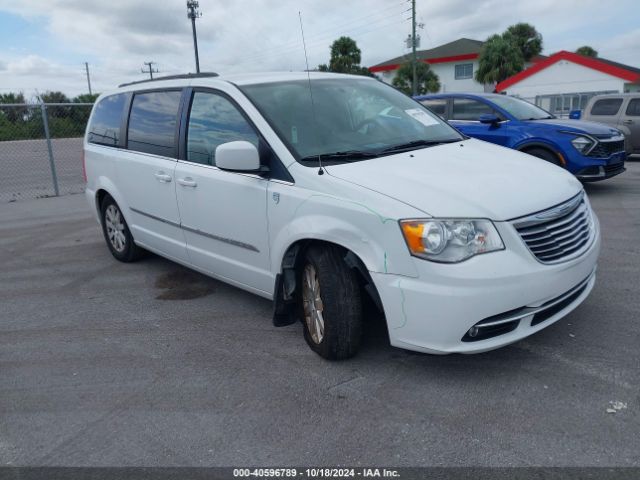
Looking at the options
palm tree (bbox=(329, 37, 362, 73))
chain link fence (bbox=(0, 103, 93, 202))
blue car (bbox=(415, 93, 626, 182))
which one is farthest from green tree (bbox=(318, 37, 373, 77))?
blue car (bbox=(415, 93, 626, 182))

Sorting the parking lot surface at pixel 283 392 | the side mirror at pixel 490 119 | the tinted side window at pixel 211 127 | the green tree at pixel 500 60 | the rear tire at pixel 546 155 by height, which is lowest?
the parking lot surface at pixel 283 392

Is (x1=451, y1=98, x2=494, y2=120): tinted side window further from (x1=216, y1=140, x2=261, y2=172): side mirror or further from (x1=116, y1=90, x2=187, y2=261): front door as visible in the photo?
(x1=216, y1=140, x2=261, y2=172): side mirror

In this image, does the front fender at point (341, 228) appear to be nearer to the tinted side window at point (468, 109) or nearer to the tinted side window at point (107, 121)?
the tinted side window at point (107, 121)

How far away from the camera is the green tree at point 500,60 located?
41.7m

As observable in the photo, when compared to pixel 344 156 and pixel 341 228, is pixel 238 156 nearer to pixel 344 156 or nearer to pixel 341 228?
pixel 344 156

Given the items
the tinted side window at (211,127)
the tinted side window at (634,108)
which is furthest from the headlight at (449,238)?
the tinted side window at (634,108)

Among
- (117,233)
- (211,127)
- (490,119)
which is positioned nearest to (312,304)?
(211,127)

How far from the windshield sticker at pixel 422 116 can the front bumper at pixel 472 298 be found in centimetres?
172

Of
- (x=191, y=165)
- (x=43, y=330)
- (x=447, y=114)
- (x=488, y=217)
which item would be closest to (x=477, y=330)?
(x=488, y=217)

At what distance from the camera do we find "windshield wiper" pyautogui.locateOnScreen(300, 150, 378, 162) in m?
3.60

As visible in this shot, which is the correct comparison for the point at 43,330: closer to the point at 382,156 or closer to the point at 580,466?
the point at 382,156

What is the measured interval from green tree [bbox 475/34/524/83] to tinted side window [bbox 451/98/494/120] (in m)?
35.4

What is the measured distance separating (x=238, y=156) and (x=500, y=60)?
42639 mm

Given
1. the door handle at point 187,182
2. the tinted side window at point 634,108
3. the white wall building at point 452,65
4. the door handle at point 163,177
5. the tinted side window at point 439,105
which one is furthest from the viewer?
the white wall building at point 452,65
